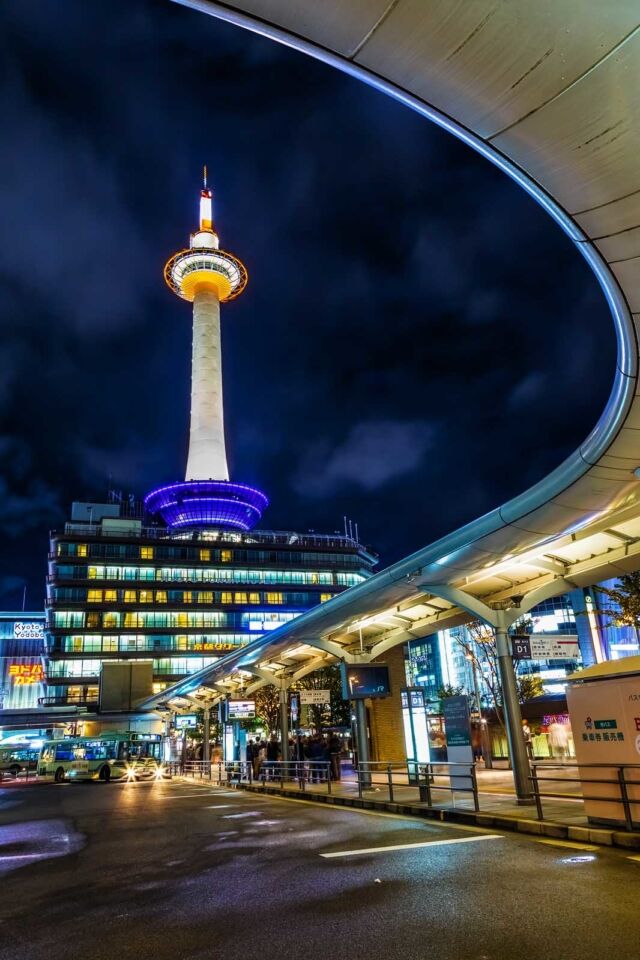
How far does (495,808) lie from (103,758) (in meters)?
34.1

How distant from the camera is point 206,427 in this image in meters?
110

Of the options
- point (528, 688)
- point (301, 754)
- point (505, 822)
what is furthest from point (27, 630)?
point (505, 822)

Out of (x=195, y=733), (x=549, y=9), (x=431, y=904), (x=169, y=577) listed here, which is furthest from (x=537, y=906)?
(x=169, y=577)

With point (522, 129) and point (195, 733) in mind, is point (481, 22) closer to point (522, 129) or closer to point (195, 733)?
point (522, 129)

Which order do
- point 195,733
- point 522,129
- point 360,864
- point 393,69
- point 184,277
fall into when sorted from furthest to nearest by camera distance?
1. point 184,277
2. point 195,733
3. point 360,864
4. point 522,129
5. point 393,69

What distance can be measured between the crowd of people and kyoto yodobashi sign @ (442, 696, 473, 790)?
8878mm

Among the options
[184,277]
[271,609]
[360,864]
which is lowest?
[360,864]

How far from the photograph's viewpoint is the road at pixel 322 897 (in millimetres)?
5461

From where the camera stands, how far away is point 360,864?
28.7ft

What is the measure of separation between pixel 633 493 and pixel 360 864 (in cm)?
645

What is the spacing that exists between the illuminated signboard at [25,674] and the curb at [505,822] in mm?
107970

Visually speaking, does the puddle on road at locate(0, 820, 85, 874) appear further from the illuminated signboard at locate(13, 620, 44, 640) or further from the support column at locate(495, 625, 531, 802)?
the illuminated signboard at locate(13, 620, 44, 640)

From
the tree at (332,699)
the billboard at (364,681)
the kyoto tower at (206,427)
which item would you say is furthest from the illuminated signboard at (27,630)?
the billboard at (364,681)

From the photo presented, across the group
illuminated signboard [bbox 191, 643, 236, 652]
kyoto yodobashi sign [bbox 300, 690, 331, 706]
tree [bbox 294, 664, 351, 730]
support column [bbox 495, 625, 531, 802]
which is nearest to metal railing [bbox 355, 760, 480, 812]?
support column [bbox 495, 625, 531, 802]
